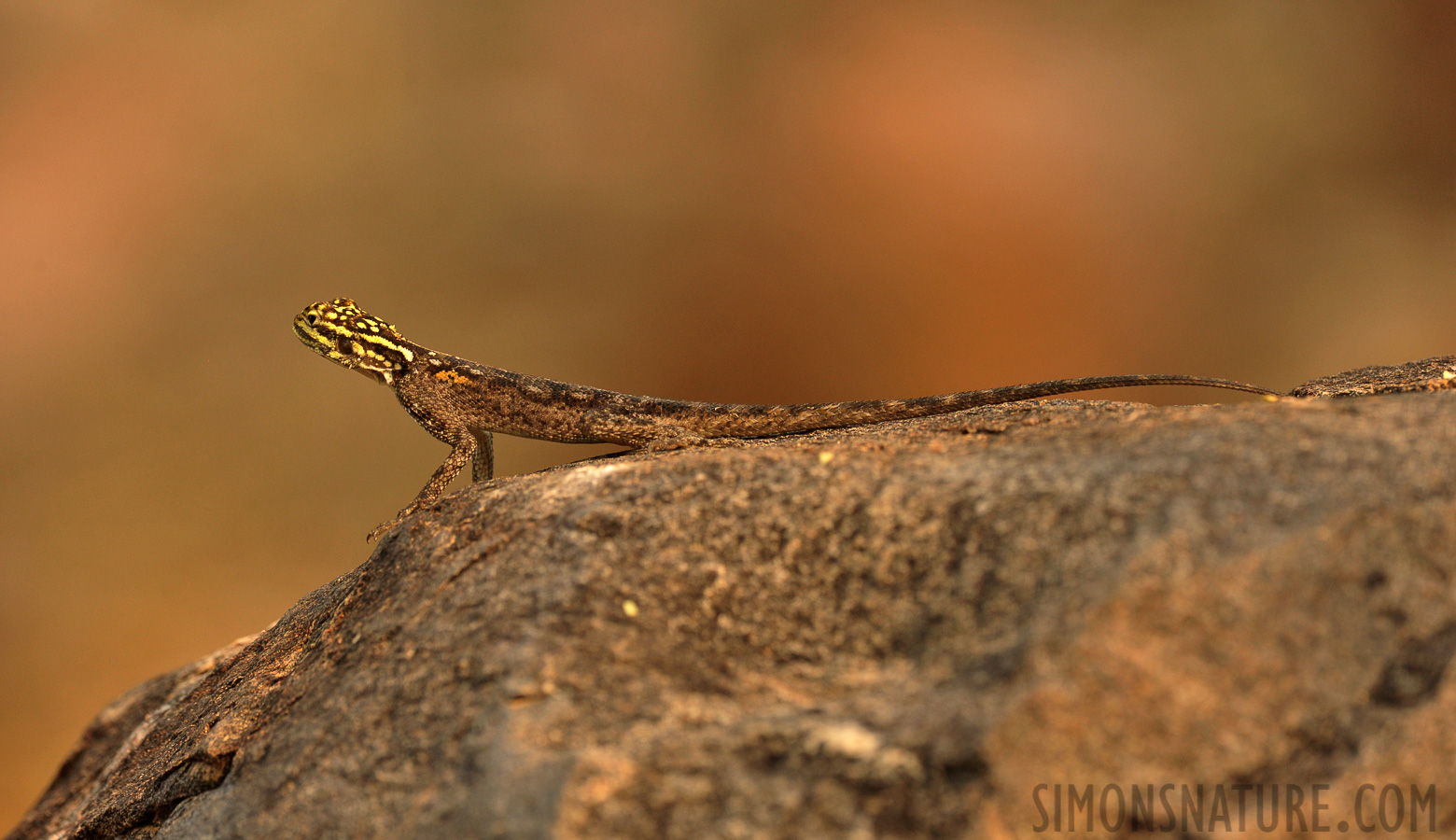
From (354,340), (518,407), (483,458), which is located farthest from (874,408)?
(354,340)

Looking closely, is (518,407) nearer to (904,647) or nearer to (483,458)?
(483,458)

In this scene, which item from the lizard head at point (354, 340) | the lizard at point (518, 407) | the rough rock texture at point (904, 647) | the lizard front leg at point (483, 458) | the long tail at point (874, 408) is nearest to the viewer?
the rough rock texture at point (904, 647)

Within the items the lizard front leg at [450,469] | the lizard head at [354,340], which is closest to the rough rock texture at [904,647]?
the lizard front leg at [450,469]

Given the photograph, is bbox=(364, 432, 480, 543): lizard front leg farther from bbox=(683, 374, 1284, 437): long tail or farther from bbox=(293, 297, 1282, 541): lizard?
bbox=(683, 374, 1284, 437): long tail

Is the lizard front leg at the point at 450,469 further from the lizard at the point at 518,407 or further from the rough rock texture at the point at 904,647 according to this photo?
the rough rock texture at the point at 904,647

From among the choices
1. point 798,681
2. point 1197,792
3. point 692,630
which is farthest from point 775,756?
point 1197,792

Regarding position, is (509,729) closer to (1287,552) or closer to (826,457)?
(826,457)
